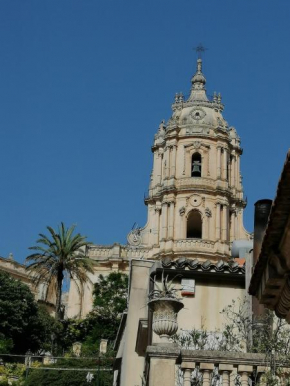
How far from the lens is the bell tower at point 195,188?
61.2m

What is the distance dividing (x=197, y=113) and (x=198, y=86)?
6033mm

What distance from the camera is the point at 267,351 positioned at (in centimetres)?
967

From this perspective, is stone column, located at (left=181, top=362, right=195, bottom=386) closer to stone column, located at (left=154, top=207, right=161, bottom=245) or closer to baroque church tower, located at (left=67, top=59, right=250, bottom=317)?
baroque church tower, located at (left=67, top=59, right=250, bottom=317)

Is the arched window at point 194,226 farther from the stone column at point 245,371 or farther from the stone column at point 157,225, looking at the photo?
the stone column at point 245,371

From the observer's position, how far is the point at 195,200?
204ft

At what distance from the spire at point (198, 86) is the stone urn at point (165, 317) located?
194 feet

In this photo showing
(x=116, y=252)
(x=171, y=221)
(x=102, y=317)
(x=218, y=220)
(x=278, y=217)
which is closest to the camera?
(x=278, y=217)

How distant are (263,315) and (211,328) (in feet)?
10.7

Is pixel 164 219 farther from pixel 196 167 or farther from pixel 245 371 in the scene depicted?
pixel 245 371

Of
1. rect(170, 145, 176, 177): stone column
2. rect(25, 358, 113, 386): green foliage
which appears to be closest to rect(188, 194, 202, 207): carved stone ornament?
rect(170, 145, 176, 177): stone column

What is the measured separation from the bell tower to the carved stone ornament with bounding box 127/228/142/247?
392 millimetres

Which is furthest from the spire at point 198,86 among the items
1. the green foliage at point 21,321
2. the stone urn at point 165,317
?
the stone urn at point 165,317

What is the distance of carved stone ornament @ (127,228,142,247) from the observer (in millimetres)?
65938

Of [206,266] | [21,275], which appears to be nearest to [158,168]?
[21,275]
